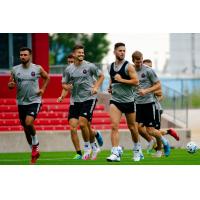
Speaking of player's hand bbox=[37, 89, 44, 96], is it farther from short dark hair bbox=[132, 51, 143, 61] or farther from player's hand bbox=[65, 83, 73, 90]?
short dark hair bbox=[132, 51, 143, 61]

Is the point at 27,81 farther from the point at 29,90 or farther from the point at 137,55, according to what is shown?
the point at 137,55

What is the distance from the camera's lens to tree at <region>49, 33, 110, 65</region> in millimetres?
74338

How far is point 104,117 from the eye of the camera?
1426 inches

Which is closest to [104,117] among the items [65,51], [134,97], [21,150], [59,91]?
[59,91]

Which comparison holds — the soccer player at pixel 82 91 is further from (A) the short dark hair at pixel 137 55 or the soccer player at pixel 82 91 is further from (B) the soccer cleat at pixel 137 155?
(B) the soccer cleat at pixel 137 155

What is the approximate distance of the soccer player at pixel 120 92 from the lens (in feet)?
72.1

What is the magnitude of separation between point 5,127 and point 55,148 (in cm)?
350

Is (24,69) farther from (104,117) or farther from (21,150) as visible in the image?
(104,117)

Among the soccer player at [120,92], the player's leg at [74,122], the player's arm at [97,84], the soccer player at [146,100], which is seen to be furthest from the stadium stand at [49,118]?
the soccer player at [120,92]

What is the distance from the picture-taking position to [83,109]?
922 inches

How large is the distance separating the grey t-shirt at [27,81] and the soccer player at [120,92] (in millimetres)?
1784

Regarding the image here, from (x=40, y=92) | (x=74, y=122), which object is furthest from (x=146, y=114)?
(x=40, y=92)

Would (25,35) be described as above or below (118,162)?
above

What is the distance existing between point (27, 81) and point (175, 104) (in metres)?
14.7
